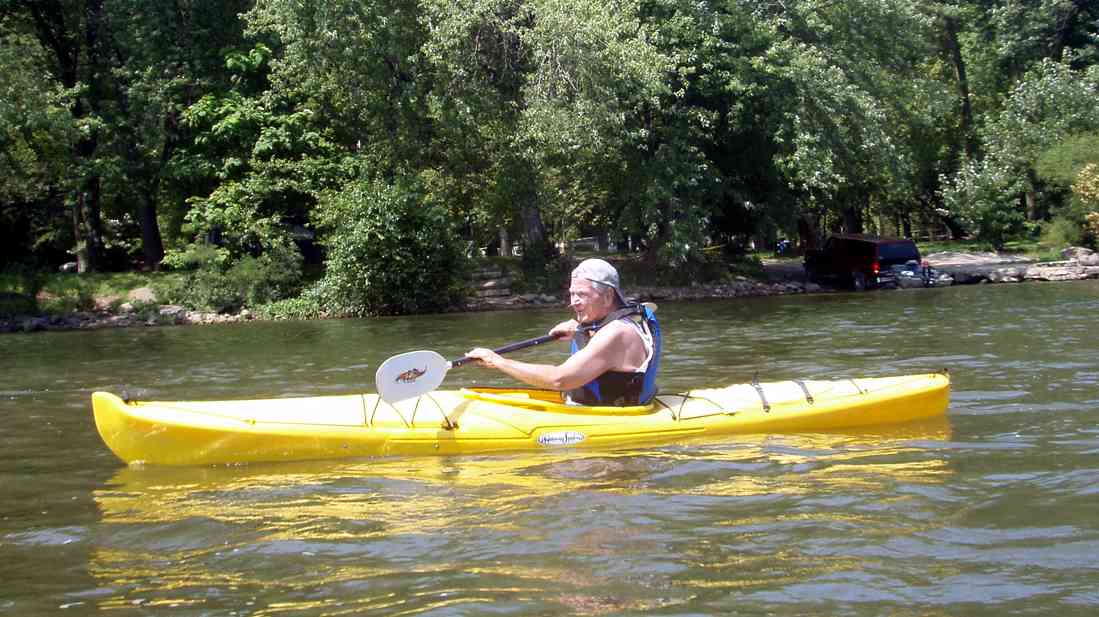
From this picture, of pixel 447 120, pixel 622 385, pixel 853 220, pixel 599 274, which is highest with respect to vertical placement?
pixel 447 120

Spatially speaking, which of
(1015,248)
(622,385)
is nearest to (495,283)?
(1015,248)

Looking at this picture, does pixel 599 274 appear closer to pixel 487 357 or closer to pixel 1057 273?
pixel 487 357

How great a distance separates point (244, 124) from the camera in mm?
22891

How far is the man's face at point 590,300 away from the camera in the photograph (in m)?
6.36

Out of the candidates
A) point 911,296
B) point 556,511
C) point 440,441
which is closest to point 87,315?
point 911,296

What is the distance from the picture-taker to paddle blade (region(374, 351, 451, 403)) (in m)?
6.38

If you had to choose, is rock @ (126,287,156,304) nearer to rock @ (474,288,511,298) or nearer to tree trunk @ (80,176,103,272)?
tree trunk @ (80,176,103,272)

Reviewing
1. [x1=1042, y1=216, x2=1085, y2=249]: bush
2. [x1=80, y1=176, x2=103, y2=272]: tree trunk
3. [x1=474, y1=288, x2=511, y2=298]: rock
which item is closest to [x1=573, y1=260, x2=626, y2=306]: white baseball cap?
[x1=474, y1=288, x2=511, y2=298]: rock

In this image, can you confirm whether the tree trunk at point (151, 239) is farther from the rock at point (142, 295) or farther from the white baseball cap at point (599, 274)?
the white baseball cap at point (599, 274)

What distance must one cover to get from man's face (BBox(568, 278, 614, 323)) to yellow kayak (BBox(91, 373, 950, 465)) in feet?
1.88

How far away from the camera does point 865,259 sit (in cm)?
2234

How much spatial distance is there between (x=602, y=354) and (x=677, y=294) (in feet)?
54.1

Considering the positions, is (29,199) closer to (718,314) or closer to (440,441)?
(718,314)

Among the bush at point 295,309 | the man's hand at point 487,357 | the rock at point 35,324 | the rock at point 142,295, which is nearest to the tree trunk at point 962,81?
the bush at point 295,309
